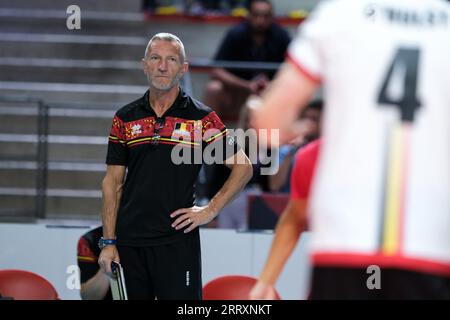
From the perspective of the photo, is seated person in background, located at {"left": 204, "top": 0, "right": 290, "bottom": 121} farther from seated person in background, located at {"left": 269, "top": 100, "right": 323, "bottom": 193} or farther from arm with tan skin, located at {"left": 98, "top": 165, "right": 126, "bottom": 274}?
arm with tan skin, located at {"left": 98, "top": 165, "right": 126, "bottom": 274}

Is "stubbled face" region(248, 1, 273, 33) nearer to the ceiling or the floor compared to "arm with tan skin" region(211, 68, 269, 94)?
nearer to the ceiling

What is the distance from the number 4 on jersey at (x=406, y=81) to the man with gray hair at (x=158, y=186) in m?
2.74

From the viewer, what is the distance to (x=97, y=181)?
9039mm

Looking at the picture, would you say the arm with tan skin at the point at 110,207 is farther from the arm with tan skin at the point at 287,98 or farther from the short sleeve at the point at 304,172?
the arm with tan skin at the point at 287,98

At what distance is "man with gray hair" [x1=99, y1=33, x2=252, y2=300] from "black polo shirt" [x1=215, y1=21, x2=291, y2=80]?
3.78 m

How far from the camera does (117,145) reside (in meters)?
5.57

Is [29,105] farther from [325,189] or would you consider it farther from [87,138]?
[325,189]

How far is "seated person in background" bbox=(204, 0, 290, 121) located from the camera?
30.2 feet

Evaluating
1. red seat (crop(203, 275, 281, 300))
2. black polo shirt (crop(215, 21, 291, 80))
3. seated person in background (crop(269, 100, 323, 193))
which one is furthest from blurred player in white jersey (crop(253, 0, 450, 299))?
black polo shirt (crop(215, 21, 291, 80))

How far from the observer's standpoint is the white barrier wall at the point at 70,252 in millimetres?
7500

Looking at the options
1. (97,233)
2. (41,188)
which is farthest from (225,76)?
(97,233)

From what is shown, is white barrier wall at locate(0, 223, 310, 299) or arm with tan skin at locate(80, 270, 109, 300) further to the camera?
white barrier wall at locate(0, 223, 310, 299)

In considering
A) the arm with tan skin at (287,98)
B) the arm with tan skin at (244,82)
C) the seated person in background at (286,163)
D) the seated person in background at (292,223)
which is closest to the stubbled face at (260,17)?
the arm with tan skin at (244,82)

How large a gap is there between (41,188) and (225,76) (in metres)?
1.98
